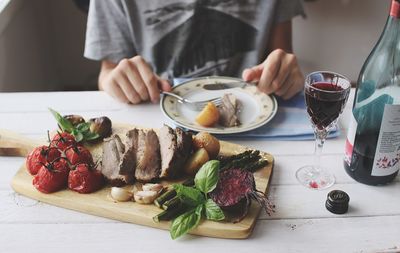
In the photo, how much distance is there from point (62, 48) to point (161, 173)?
5.72 feet

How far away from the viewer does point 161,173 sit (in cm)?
91

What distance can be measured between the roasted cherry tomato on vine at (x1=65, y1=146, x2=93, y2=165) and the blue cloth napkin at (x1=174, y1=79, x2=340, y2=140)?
0.31 m

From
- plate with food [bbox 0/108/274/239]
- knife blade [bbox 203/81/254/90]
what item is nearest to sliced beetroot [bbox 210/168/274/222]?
plate with food [bbox 0/108/274/239]

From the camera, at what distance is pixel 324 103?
865 mm

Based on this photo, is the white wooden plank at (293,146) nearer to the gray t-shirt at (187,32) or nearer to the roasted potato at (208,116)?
the roasted potato at (208,116)

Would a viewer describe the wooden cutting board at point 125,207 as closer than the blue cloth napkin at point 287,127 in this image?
Yes

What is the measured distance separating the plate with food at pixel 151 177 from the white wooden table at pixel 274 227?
0.02 m

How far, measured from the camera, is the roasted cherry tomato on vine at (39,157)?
0.92 m

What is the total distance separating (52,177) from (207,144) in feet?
1.02

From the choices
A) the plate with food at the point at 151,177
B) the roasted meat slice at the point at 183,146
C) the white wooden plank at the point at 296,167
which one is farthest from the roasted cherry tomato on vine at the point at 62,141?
the white wooden plank at the point at 296,167

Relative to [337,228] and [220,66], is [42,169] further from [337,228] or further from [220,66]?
[220,66]

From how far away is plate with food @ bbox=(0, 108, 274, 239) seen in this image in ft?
2.65

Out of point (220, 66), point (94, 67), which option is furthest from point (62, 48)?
point (220, 66)

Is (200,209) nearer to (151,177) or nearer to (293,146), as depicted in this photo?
(151,177)
